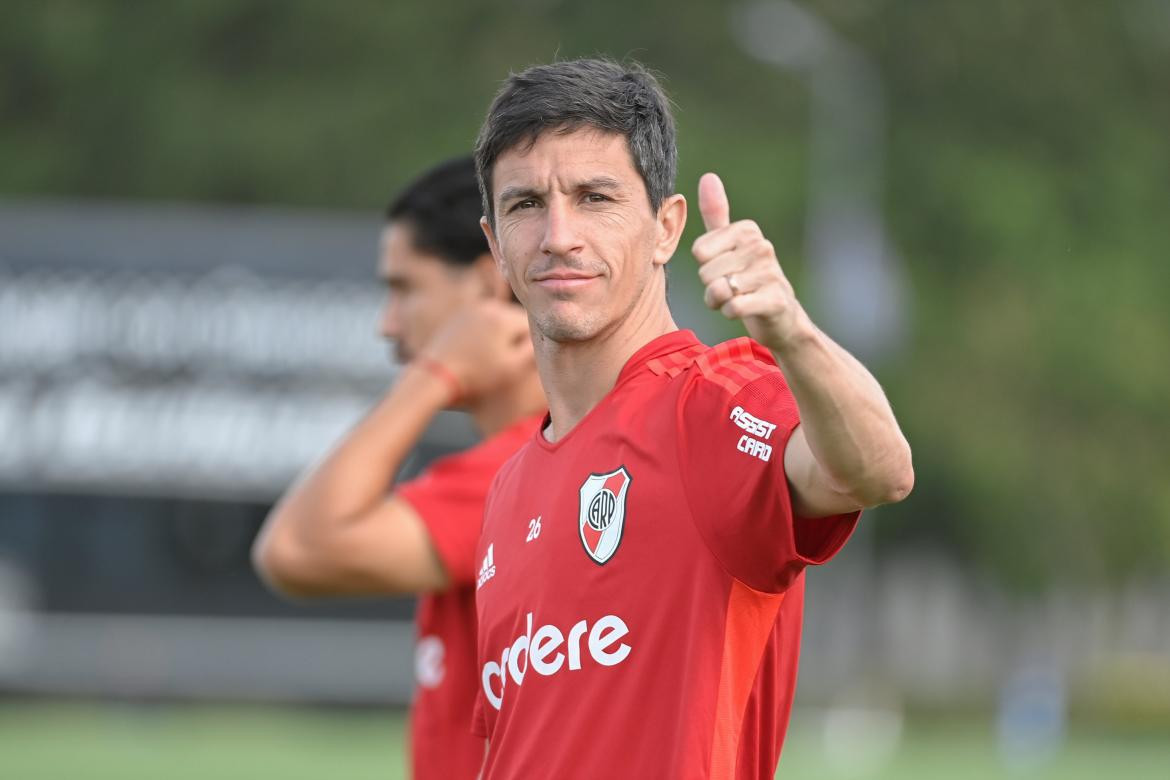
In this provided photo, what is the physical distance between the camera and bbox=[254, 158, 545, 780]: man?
15.8 feet

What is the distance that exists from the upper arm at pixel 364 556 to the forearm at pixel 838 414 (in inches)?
82.4

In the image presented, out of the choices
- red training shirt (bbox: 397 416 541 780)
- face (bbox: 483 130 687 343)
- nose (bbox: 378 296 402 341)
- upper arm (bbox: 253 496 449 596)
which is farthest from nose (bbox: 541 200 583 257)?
nose (bbox: 378 296 402 341)

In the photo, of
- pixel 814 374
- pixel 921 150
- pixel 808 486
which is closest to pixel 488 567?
pixel 808 486

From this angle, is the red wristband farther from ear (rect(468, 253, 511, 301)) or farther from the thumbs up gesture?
the thumbs up gesture

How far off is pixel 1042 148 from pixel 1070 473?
559cm

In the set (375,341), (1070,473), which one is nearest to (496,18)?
(1070,473)

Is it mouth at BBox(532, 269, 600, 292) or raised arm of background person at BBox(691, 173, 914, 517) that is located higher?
mouth at BBox(532, 269, 600, 292)

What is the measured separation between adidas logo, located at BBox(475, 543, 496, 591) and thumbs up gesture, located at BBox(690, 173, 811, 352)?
3.14 ft

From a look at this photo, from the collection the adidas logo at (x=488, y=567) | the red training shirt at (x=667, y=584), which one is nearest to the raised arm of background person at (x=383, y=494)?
the adidas logo at (x=488, y=567)

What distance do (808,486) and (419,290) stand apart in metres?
2.35

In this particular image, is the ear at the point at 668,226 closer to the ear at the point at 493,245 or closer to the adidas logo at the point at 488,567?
the ear at the point at 493,245

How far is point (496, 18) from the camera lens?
3150 centimetres

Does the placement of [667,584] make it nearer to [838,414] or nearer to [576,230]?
[838,414]

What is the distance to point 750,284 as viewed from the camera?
9.15ft
